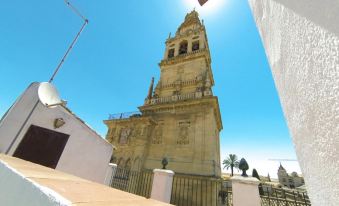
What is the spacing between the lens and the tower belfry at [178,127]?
13.0 meters

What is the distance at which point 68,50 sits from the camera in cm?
780

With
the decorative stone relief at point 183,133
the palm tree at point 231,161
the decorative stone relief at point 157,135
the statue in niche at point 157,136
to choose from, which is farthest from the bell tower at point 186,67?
the palm tree at point 231,161

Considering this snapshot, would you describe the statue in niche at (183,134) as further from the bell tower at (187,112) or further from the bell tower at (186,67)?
the bell tower at (186,67)

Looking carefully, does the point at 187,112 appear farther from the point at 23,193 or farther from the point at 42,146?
the point at 23,193

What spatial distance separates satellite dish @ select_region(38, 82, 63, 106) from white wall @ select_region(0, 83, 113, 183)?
0.62 metres

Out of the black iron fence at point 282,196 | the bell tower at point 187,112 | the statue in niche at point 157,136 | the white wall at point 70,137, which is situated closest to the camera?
the black iron fence at point 282,196

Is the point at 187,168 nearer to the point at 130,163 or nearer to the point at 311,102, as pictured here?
the point at 130,163

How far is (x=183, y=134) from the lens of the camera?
14.3 m

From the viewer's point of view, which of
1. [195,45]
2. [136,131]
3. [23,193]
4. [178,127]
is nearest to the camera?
[23,193]

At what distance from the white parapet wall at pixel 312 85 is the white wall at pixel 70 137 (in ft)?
A: 27.3

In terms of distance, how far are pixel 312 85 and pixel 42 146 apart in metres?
8.80

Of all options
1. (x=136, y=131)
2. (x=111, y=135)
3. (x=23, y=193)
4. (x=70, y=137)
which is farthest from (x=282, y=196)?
(x=111, y=135)

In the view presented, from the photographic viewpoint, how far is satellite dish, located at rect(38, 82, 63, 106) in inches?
237

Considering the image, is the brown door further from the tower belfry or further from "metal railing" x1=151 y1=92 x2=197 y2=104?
"metal railing" x1=151 y1=92 x2=197 y2=104
